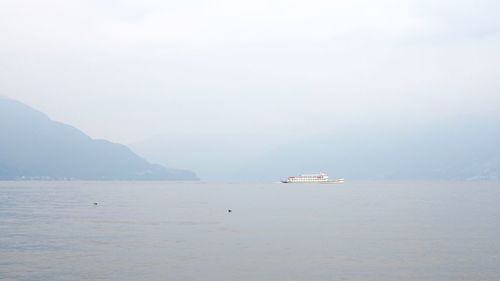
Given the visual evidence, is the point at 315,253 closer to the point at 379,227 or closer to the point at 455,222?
the point at 379,227

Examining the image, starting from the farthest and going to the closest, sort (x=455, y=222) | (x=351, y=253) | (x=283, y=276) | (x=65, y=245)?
(x=455, y=222) → (x=65, y=245) → (x=351, y=253) → (x=283, y=276)

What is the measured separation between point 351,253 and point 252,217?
150 feet

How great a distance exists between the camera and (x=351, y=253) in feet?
186

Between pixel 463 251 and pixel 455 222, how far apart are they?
33230 mm

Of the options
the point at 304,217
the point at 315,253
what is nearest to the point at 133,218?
the point at 304,217

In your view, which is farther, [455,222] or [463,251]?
[455,222]

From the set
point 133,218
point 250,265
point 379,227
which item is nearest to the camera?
point 250,265

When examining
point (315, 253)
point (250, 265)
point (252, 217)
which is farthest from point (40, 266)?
point (252, 217)

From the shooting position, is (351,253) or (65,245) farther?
(65,245)

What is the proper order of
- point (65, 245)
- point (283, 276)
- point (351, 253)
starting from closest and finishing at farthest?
1. point (283, 276)
2. point (351, 253)
3. point (65, 245)

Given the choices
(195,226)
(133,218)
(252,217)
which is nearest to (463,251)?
(195,226)

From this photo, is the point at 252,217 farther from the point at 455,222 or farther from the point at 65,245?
the point at 65,245

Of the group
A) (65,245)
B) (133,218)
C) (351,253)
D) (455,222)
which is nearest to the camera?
(351,253)

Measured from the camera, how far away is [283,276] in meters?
45.6
